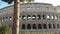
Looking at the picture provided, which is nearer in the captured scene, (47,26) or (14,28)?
(14,28)

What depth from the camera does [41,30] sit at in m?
54.9

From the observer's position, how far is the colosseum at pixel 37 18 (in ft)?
181

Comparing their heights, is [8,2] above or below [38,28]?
above

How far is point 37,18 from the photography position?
56219 millimetres

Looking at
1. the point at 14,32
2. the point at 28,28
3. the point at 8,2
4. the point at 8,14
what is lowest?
the point at 28,28

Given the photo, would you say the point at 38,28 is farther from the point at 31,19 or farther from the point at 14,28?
the point at 14,28

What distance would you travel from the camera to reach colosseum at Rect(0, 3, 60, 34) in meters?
55.0

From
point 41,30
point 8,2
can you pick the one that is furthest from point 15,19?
point 41,30

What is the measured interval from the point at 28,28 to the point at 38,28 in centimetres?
263

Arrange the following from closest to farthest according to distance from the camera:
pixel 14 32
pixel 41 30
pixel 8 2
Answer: pixel 14 32, pixel 8 2, pixel 41 30

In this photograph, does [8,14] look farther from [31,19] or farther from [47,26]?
[47,26]

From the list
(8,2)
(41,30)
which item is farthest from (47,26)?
(8,2)

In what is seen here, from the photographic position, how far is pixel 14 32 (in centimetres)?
1426

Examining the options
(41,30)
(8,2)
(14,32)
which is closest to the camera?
(14,32)
